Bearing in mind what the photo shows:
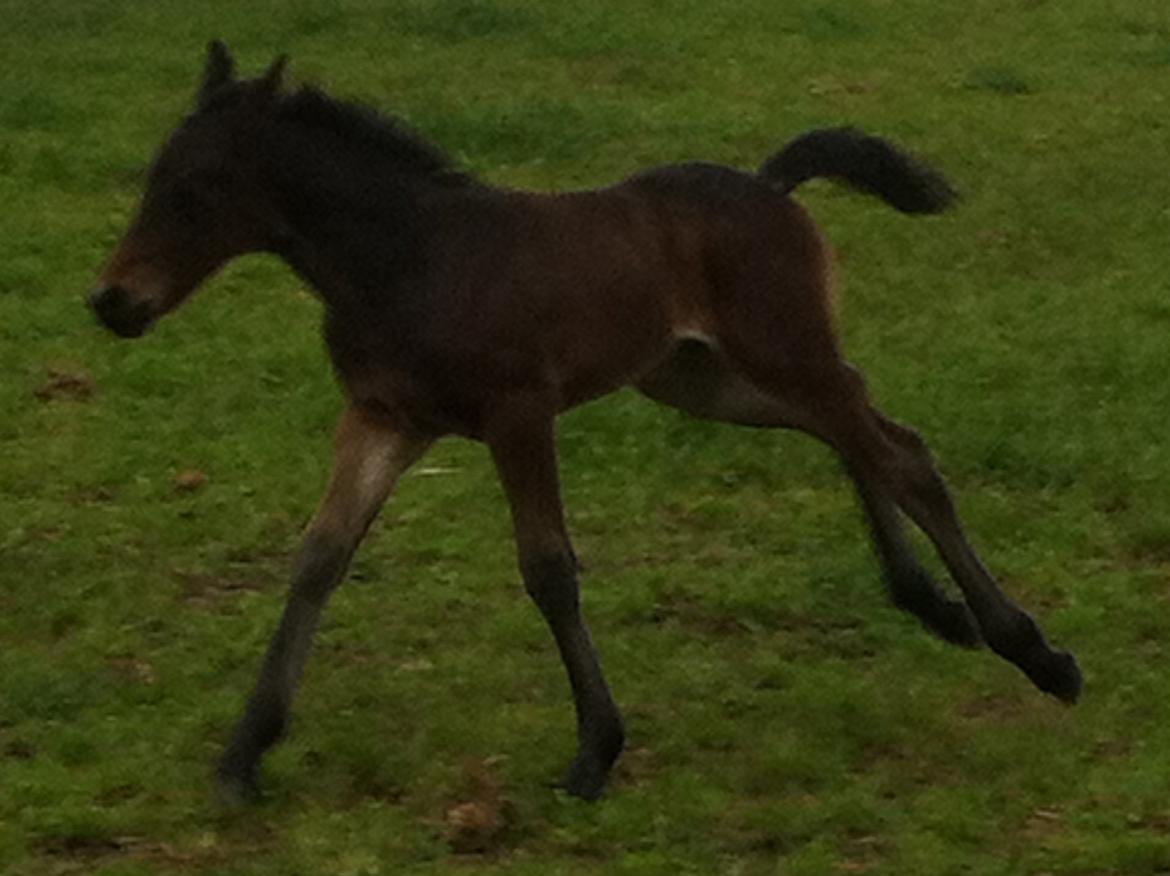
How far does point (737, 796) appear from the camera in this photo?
23.0 feet

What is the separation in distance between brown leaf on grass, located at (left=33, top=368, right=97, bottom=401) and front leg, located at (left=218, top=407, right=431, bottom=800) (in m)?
4.14

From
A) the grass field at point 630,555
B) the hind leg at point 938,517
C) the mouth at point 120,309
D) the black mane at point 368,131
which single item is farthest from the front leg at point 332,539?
the hind leg at point 938,517

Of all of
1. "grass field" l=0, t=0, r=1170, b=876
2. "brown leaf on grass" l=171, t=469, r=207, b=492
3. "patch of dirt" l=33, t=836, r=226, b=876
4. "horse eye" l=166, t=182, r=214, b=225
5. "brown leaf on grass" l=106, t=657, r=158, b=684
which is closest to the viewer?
"patch of dirt" l=33, t=836, r=226, b=876

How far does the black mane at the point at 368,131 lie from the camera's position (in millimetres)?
7199

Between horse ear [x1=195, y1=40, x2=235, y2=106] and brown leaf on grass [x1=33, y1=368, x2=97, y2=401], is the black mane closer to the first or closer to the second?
horse ear [x1=195, y1=40, x2=235, y2=106]

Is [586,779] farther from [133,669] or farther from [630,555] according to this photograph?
[630,555]

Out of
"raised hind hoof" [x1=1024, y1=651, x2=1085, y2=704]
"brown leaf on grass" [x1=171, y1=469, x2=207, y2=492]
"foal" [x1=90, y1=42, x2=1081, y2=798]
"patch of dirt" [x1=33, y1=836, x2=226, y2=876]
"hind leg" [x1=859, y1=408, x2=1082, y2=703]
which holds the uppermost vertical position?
"foal" [x1=90, y1=42, x2=1081, y2=798]

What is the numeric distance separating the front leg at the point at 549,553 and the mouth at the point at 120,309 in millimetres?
972

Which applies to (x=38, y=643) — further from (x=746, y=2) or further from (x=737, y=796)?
(x=746, y=2)

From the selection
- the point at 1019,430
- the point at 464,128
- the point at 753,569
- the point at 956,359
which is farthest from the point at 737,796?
the point at 464,128

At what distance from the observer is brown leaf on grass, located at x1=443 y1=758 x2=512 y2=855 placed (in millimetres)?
6605

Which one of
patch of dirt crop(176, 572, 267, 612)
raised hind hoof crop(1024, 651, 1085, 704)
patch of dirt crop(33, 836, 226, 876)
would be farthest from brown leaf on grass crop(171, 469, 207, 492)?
raised hind hoof crop(1024, 651, 1085, 704)

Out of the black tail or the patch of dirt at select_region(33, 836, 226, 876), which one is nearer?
the patch of dirt at select_region(33, 836, 226, 876)

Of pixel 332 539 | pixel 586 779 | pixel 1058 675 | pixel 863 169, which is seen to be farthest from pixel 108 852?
pixel 863 169
